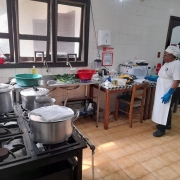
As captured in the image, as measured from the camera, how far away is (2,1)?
8.10 ft

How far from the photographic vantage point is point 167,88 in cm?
262

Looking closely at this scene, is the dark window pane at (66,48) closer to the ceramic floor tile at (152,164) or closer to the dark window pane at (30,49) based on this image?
the dark window pane at (30,49)

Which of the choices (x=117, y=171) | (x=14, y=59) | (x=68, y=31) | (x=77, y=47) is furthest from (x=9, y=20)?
(x=117, y=171)

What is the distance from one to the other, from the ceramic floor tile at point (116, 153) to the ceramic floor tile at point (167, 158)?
1.51 ft

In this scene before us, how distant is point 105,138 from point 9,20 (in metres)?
2.32

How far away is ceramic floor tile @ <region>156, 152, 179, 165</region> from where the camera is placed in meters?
2.19

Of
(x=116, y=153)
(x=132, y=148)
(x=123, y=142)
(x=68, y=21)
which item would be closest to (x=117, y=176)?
(x=116, y=153)

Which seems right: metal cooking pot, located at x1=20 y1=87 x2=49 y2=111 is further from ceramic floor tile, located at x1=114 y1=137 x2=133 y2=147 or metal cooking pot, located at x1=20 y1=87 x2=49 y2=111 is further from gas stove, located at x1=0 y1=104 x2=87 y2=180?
ceramic floor tile, located at x1=114 y1=137 x2=133 y2=147

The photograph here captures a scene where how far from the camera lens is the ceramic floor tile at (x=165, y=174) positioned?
1.91m

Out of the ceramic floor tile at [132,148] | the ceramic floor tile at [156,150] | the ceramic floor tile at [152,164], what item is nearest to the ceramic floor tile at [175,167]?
the ceramic floor tile at [152,164]

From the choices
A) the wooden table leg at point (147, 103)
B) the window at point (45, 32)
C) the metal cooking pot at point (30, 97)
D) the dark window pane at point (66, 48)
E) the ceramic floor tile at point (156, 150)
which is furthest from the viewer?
the wooden table leg at point (147, 103)

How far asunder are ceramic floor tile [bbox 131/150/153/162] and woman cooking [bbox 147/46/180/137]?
573 mm

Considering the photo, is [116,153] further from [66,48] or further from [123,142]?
[66,48]

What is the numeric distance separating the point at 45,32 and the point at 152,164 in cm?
255
